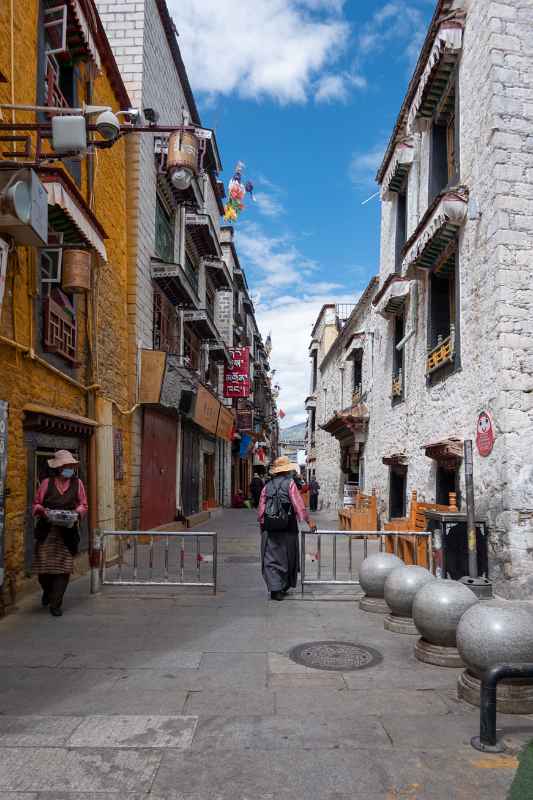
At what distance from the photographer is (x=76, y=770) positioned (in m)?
3.44

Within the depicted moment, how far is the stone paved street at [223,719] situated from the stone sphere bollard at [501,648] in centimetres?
A: 14

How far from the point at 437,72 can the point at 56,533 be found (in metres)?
10.1

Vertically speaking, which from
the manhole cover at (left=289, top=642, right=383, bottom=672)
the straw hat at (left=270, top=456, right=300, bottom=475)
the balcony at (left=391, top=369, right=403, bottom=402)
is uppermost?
the balcony at (left=391, top=369, right=403, bottom=402)

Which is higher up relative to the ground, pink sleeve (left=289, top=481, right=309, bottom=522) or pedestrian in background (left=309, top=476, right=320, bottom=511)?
pink sleeve (left=289, top=481, right=309, bottom=522)

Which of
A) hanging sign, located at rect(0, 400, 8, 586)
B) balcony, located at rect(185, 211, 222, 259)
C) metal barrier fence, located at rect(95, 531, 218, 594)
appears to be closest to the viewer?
hanging sign, located at rect(0, 400, 8, 586)

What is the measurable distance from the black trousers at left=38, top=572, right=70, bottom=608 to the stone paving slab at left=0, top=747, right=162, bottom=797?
3427 millimetres

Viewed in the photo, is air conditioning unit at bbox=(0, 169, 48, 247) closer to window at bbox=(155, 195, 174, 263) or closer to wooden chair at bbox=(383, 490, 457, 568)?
wooden chair at bbox=(383, 490, 457, 568)

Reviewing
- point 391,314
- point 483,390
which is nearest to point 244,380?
point 391,314

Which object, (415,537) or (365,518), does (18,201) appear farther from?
(365,518)

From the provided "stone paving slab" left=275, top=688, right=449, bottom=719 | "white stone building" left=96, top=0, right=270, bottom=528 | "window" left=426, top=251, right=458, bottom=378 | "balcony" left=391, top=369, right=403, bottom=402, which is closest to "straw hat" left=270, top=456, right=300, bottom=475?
"stone paving slab" left=275, top=688, right=449, bottom=719

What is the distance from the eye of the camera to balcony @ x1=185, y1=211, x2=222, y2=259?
1919 centimetres

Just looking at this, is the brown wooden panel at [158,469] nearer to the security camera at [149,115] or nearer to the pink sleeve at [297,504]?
the security camera at [149,115]

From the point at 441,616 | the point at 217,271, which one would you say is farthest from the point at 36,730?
the point at 217,271

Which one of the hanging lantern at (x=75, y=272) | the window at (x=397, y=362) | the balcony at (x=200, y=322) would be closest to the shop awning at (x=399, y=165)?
the window at (x=397, y=362)
